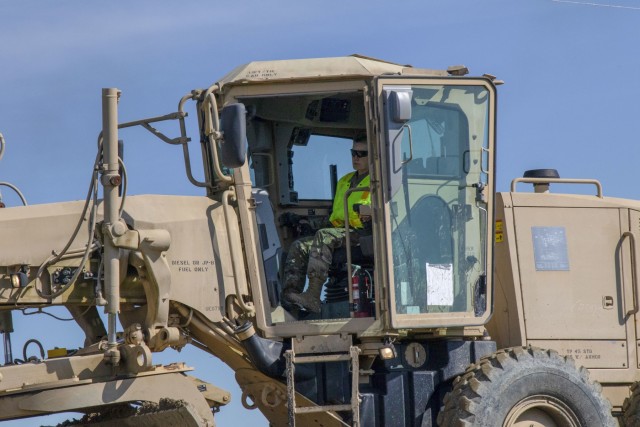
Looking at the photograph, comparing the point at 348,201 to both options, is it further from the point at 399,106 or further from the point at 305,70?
the point at 305,70

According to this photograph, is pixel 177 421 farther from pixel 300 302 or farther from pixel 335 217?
pixel 335 217

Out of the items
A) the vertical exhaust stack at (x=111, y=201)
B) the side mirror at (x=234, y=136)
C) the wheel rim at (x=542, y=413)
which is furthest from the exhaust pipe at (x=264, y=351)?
the wheel rim at (x=542, y=413)

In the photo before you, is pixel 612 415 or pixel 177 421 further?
pixel 612 415

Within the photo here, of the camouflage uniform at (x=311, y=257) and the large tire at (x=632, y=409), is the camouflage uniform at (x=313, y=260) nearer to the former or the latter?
the camouflage uniform at (x=311, y=257)

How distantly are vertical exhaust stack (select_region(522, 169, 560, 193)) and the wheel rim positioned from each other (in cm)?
213

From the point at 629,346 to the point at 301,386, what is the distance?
3.12m

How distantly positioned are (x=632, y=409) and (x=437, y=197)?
2.60m

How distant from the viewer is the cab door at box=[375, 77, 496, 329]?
1053 cm

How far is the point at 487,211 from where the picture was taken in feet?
36.4

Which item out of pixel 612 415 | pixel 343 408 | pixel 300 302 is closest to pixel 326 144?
pixel 300 302

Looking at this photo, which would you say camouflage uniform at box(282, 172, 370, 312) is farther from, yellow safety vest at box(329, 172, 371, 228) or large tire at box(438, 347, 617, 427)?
large tire at box(438, 347, 617, 427)

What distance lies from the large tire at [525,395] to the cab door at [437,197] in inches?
17.2

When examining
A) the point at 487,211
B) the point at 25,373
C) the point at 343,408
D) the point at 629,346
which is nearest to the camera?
the point at 25,373

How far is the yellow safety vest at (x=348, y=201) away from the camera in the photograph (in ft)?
35.6
